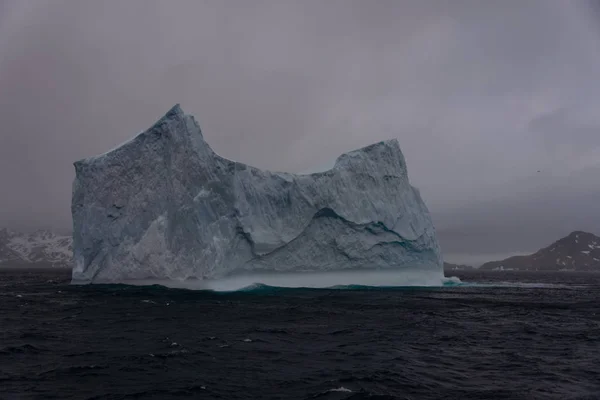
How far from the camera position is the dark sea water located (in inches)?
344

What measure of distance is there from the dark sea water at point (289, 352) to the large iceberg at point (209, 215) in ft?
19.6

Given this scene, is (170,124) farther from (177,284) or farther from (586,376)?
(586,376)

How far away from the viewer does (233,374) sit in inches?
383

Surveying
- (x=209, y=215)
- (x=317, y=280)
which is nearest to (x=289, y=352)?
(x=209, y=215)

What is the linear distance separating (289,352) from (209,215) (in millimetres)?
15374

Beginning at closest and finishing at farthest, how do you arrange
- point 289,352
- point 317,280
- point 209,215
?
point 289,352 < point 209,215 < point 317,280

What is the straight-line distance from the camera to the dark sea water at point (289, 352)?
28.7ft

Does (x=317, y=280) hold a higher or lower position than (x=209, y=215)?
lower

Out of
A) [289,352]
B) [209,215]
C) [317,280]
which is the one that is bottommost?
[289,352]

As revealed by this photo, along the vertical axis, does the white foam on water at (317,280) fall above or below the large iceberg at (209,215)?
below

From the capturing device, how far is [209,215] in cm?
2608

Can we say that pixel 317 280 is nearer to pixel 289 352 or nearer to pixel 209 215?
pixel 209 215

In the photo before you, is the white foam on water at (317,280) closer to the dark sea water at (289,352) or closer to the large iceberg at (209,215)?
the large iceberg at (209,215)

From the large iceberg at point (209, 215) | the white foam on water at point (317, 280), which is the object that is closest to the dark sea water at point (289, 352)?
the white foam on water at point (317, 280)
